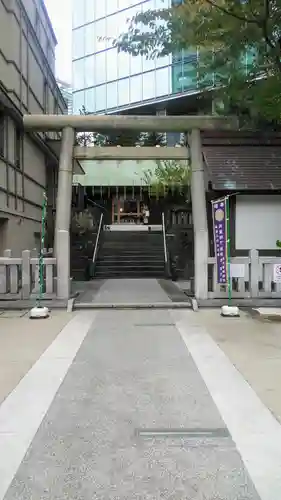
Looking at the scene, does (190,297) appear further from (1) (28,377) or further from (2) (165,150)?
(1) (28,377)

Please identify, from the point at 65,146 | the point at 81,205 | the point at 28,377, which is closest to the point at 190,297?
the point at 65,146

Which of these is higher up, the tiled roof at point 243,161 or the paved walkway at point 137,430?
the tiled roof at point 243,161

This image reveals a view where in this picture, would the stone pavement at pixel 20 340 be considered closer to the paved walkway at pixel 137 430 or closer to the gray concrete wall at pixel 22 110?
the paved walkway at pixel 137 430

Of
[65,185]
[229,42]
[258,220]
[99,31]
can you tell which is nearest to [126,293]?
[65,185]

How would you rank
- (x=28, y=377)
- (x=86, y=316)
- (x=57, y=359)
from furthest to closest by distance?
(x=86, y=316), (x=57, y=359), (x=28, y=377)

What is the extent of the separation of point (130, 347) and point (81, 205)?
781 inches

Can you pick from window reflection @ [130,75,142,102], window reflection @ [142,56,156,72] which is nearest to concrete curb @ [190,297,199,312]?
window reflection @ [130,75,142,102]

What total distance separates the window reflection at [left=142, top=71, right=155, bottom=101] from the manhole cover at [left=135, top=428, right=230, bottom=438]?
32.0 metres

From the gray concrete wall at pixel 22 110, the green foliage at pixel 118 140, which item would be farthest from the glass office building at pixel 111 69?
the gray concrete wall at pixel 22 110

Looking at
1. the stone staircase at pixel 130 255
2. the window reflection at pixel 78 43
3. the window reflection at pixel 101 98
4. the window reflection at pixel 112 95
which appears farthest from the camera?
the window reflection at pixel 78 43

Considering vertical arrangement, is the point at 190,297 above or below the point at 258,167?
below

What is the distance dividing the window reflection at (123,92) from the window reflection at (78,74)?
431 centimetres

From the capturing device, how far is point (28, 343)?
26.5 feet

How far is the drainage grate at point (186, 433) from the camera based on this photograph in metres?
4.27
